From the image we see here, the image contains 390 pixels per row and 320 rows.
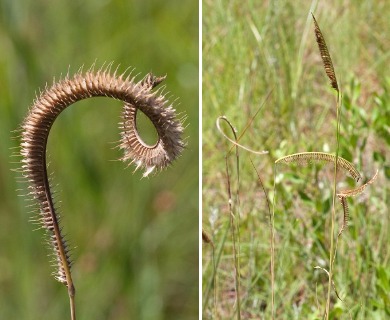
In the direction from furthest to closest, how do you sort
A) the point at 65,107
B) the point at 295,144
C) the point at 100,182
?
the point at 100,182, the point at 295,144, the point at 65,107

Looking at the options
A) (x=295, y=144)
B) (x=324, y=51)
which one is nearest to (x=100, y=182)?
(x=295, y=144)

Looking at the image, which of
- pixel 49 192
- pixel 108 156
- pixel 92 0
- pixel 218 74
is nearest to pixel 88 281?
pixel 108 156

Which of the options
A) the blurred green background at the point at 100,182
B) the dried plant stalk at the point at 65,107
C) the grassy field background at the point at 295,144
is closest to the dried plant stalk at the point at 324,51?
the dried plant stalk at the point at 65,107

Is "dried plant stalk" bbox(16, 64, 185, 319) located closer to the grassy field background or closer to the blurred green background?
the grassy field background

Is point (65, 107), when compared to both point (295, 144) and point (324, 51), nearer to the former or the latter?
point (324, 51)

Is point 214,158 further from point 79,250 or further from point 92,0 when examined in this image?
point 92,0

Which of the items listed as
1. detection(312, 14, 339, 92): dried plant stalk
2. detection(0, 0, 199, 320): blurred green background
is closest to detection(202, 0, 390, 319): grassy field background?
detection(0, 0, 199, 320): blurred green background
